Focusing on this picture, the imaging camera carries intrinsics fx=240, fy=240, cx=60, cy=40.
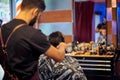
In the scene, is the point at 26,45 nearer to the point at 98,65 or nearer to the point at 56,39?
the point at 56,39

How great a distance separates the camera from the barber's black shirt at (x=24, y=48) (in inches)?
62.1

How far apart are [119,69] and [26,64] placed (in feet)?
8.05

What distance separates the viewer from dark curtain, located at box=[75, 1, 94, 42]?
377 centimetres

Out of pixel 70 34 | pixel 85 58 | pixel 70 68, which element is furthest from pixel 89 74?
pixel 70 68

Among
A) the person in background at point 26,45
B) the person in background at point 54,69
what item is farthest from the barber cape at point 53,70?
the person in background at point 26,45

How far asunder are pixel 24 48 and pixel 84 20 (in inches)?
92.2

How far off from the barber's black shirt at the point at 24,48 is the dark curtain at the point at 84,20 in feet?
7.35

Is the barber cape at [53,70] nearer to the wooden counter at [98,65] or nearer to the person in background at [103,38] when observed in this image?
the wooden counter at [98,65]

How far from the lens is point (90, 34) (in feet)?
12.6

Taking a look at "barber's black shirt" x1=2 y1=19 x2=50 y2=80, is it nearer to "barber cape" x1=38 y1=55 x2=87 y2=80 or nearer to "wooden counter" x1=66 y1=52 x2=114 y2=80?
"barber cape" x1=38 y1=55 x2=87 y2=80

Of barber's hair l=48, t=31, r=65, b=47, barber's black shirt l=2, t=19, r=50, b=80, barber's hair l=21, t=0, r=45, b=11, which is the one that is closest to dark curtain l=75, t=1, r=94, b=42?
barber's hair l=48, t=31, r=65, b=47

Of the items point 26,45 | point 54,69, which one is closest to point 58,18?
point 54,69

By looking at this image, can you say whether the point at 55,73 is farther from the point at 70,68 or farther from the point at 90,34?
the point at 90,34

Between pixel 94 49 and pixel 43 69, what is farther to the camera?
pixel 94 49
